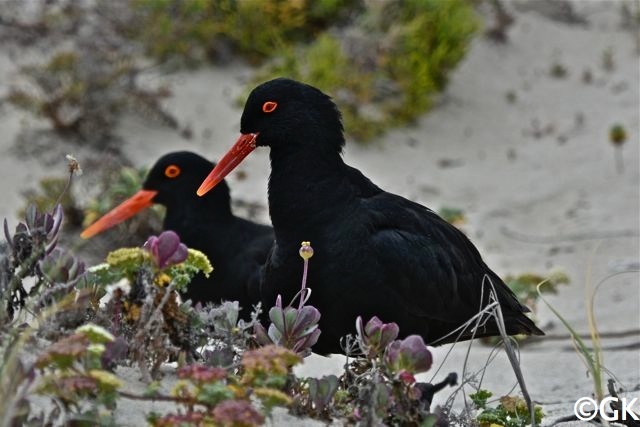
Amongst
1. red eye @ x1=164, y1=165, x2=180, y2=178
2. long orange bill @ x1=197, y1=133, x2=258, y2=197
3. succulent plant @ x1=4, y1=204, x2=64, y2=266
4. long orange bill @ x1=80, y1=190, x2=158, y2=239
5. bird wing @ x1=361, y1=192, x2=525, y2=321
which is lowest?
succulent plant @ x1=4, y1=204, x2=64, y2=266

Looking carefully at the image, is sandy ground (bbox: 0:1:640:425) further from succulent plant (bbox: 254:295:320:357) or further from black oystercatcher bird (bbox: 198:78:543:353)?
succulent plant (bbox: 254:295:320:357)

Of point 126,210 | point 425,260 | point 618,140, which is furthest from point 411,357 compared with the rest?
point 618,140

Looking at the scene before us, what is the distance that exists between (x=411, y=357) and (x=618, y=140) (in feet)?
22.6

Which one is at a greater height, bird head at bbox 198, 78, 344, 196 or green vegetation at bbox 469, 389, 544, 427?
bird head at bbox 198, 78, 344, 196

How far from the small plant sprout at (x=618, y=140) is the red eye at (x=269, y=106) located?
547 cm

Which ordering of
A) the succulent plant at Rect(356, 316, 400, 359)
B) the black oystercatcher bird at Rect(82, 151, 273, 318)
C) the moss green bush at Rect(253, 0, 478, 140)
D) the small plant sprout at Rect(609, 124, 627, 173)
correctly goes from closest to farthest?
the succulent plant at Rect(356, 316, 400, 359), the black oystercatcher bird at Rect(82, 151, 273, 318), the small plant sprout at Rect(609, 124, 627, 173), the moss green bush at Rect(253, 0, 478, 140)

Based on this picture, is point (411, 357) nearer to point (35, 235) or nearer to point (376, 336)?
point (376, 336)

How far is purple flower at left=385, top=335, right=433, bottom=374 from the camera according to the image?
2914 mm

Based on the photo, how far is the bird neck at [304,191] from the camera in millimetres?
4227

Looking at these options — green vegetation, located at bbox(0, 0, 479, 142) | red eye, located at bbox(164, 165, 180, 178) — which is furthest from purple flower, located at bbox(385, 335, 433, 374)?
green vegetation, located at bbox(0, 0, 479, 142)

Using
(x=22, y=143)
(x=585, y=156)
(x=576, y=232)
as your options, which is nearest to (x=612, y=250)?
(x=576, y=232)

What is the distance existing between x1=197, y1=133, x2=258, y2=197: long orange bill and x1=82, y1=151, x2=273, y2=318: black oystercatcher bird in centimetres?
98

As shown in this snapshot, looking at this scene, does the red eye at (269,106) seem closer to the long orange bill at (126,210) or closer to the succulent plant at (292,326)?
the succulent plant at (292,326)

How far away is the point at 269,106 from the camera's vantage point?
4.52 m
